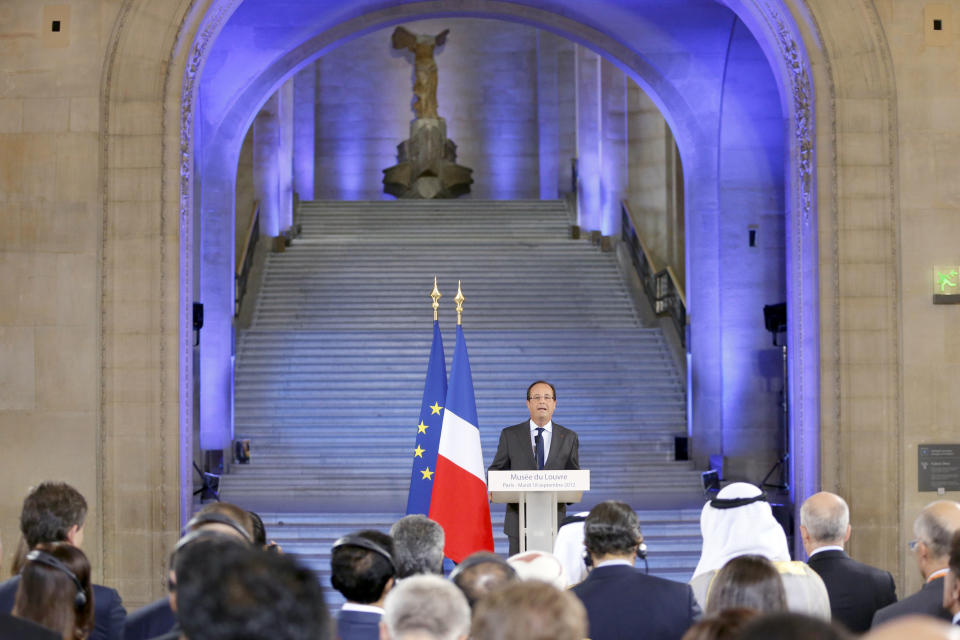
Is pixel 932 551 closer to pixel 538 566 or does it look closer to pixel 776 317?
pixel 538 566

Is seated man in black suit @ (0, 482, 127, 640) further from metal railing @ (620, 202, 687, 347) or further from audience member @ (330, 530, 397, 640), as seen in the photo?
metal railing @ (620, 202, 687, 347)

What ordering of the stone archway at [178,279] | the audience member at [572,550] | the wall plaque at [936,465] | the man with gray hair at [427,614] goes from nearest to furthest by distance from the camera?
the man with gray hair at [427,614] → the audience member at [572,550] → the stone archway at [178,279] → the wall plaque at [936,465]

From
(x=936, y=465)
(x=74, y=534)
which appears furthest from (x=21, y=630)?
(x=936, y=465)

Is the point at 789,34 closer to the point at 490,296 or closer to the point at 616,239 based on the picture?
the point at 490,296

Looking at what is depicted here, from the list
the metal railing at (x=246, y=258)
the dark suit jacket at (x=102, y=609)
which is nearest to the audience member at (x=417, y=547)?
the dark suit jacket at (x=102, y=609)

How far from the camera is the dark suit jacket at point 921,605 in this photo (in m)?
3.31

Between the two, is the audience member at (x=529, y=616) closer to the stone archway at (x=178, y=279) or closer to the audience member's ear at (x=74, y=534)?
the audience member's ear at (x=74, y=534)

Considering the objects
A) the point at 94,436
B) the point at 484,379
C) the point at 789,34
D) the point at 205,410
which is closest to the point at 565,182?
the point at 484,379

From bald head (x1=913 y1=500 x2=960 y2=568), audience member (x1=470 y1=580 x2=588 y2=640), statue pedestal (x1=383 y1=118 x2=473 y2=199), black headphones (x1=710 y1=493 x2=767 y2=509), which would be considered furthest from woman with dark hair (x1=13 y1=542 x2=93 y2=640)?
statue pedestal (x1=383 y1=118 x2=473 y2=199)

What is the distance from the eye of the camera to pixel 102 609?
3.49 meters

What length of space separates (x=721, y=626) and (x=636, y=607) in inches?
50.6

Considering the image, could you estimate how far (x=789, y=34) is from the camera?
758 cm

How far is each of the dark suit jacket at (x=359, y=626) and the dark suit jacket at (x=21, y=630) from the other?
706 millimetres

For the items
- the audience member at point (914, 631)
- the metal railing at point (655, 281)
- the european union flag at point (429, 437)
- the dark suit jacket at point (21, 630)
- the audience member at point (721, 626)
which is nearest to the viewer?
the audience member at point (914, 631)
